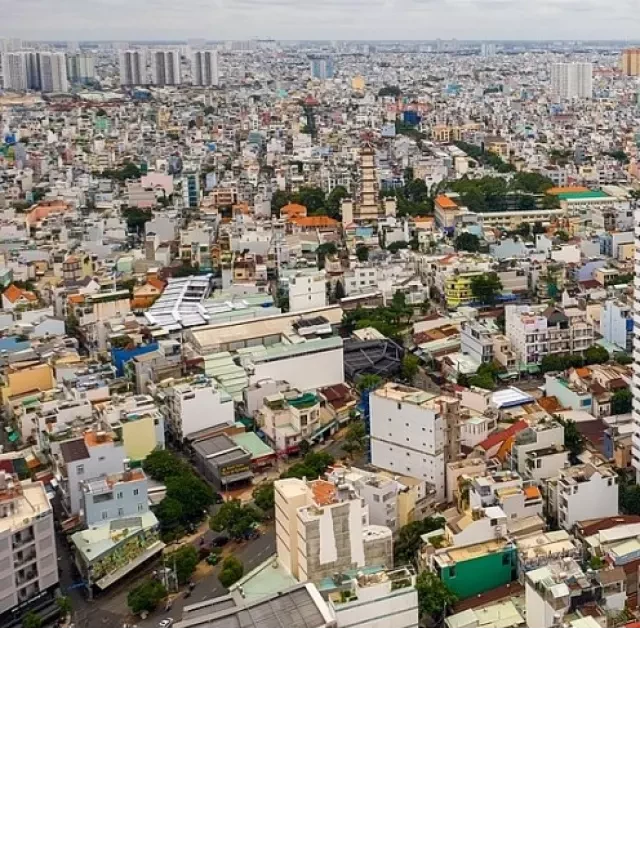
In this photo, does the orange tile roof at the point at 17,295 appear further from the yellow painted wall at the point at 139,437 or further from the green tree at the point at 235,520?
the green tree at the point at 235,520

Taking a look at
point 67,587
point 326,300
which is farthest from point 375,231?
point 67,587

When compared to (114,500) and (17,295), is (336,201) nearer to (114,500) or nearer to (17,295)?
(17,295)

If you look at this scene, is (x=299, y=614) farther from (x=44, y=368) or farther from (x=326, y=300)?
(x=326, y=300)

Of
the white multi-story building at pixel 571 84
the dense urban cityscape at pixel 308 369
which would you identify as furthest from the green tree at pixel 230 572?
the white multi-story building at pixel 571 84

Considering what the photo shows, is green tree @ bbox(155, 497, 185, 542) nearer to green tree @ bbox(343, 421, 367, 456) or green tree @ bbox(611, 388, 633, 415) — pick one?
green tree @ bbox(343, 421, 367, 456)

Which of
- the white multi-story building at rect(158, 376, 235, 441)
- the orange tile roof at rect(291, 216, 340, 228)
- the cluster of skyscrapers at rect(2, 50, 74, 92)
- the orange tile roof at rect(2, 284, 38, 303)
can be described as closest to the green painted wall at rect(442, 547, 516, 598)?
the white multi-story building at rect(158, 376, 235, 441)

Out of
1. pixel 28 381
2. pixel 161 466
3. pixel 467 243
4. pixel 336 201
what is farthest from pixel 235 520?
pixel 336 201
